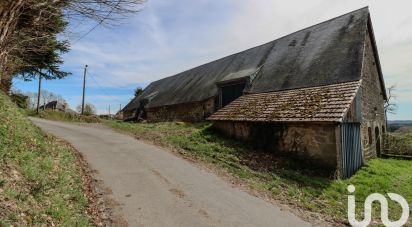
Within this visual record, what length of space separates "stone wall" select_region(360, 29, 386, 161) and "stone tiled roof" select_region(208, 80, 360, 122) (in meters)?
2.37

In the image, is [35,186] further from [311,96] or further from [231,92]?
[231,92]

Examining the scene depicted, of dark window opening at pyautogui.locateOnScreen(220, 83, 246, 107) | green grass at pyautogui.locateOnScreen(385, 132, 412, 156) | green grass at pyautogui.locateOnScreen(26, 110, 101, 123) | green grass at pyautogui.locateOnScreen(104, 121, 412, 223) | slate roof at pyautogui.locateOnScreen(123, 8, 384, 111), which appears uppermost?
slate roof at pyautogui.locateOnScreen(123, 8, 384, 111)

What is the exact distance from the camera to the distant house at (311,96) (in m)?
12.6

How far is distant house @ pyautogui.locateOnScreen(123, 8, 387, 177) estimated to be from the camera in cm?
1257

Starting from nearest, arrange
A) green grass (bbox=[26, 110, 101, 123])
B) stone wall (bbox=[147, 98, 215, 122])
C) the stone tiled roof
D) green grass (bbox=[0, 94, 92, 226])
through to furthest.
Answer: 1. green grass (bbox=[0, 94, 92, 226])
2. the stone tiled roof
3. stone wall (bbox=[147, 98, 215, 122])
4. green grass (bbox=[26, 110, 101, 123])

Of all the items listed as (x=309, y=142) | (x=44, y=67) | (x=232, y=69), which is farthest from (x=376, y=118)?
(x=44, y=67)

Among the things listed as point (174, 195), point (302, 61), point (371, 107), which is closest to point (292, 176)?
point (174, 195)

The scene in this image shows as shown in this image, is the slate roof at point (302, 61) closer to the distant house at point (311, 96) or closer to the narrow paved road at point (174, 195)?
the distant house at point (311, 96)

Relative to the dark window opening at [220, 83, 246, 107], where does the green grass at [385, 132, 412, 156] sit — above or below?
below

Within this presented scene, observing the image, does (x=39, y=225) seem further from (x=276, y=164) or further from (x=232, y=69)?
(x=232, y=69)

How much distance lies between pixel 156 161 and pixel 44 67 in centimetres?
1070

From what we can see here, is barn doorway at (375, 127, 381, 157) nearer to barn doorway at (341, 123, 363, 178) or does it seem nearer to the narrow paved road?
barn doorway at (341, 123, 363, 178)

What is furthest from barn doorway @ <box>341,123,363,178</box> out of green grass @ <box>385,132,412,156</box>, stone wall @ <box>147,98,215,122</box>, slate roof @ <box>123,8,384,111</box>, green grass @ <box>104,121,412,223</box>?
stone wall @ <box>147,98,215,122</box>

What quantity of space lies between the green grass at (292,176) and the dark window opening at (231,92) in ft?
16.1
